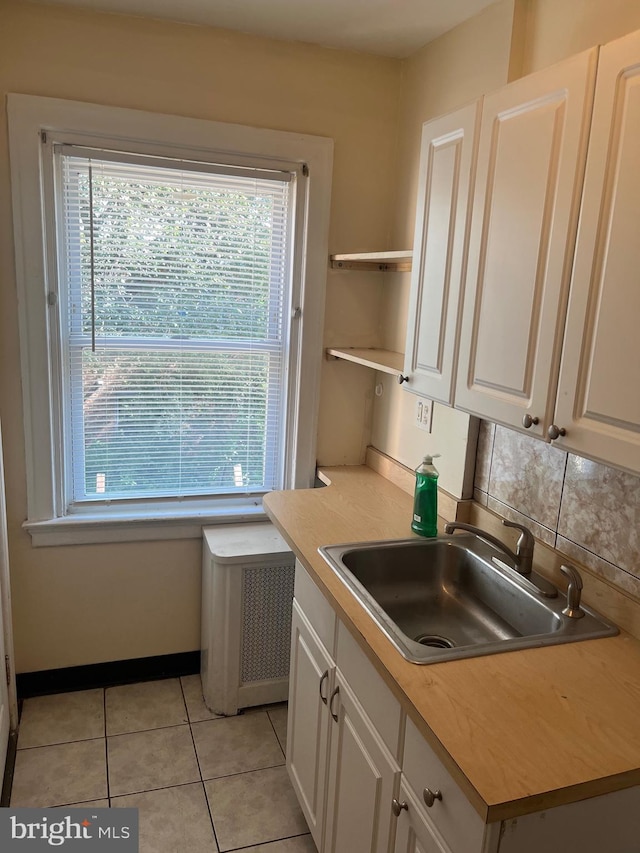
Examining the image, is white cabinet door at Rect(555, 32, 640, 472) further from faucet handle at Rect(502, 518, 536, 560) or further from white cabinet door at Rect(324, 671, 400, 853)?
white cabinet door at Rect(324, 671, 400, 853)

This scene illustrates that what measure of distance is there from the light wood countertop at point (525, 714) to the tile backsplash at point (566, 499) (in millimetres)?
211

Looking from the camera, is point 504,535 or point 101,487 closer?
point 504,535

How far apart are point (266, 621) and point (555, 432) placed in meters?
1.60

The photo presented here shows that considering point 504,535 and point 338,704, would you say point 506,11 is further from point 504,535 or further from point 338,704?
point 338,704

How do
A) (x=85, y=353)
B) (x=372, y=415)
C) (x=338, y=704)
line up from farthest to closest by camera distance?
1. (x=372, y=415)
2. (x=85, y=353)
3. (x=338, y=704)

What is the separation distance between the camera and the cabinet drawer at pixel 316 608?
1.69 meters

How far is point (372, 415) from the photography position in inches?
109

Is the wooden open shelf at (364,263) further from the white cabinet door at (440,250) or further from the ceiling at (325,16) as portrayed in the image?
the ceiling at (325,16)

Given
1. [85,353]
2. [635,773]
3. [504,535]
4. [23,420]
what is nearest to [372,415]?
[504,535]

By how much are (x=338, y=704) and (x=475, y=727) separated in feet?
1.88

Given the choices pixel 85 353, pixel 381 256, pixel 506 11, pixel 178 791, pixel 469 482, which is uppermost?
pixel 506 11

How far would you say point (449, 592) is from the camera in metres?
1.88

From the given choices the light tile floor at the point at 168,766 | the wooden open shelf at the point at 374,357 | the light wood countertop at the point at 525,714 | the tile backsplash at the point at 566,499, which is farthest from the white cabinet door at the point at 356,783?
the wooden open shelf at the point at 374,357

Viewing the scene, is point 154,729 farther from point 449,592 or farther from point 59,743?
point 449,592
